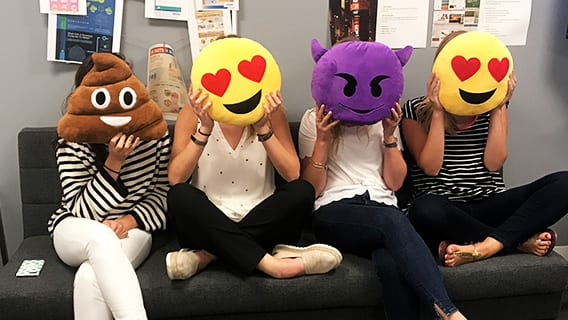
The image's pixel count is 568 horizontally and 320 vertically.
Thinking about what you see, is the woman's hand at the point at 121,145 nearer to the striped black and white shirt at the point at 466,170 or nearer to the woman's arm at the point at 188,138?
the woman's arm at the point at 188,138

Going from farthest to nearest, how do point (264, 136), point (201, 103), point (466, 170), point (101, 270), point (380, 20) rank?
point (380, 20)
point (466, 170)
point (264, 136)
point (201, 103)
point (101, 270)

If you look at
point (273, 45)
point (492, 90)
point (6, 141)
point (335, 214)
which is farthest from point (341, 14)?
point (6, 141)

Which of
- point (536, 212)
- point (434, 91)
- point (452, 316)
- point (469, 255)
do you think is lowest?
point (452, 316)

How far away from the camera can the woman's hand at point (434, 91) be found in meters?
1.81

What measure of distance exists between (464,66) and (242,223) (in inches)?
32.1

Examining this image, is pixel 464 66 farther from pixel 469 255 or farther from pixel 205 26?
pixel 205 26

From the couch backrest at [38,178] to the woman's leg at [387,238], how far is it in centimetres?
63

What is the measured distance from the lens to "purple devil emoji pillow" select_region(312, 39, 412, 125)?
1.68 meters

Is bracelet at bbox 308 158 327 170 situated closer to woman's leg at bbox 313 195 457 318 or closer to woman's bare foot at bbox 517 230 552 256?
woman's leg at bbox 313 195 457 318

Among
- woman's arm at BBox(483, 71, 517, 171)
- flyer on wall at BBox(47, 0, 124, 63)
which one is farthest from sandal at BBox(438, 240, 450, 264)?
flyer on wall at BBox(47, 0, 124, 63)

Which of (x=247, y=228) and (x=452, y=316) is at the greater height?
→ (x=247, y=228)

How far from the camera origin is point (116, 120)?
161 centimetres

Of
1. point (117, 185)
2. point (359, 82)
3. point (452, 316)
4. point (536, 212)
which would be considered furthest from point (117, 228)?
point (536, 212)

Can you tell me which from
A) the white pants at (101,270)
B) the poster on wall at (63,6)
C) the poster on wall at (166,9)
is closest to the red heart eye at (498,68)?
the poster on wall at (166,9)
